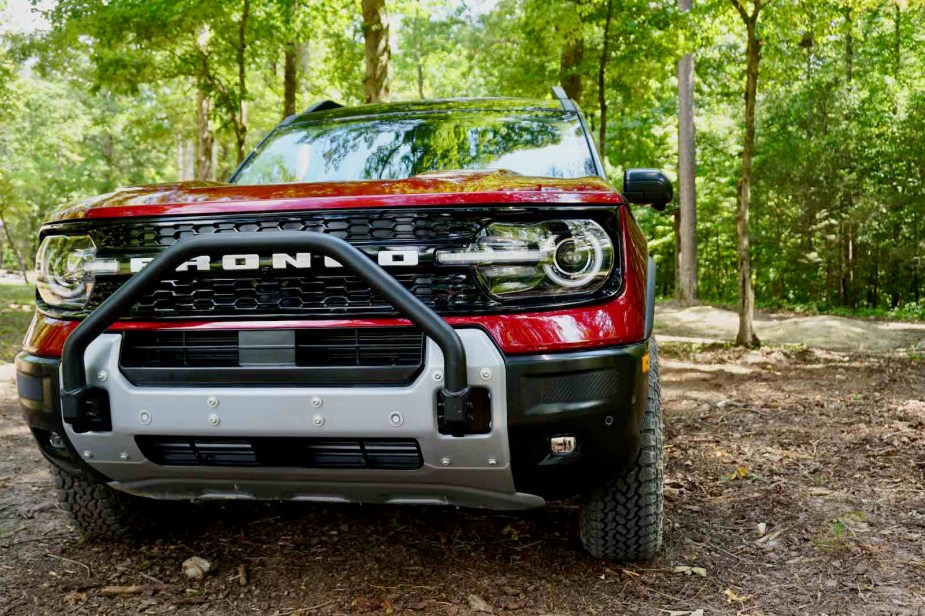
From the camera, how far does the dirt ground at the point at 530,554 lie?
8.20ft

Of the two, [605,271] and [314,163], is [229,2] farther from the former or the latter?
[605,271]

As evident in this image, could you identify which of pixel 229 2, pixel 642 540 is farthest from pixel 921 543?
pixel 229 2

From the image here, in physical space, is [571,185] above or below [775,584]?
above

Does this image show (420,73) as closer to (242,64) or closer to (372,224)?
(242,64)

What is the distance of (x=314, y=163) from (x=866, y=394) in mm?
4737

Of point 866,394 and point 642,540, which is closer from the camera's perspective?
point 642,540

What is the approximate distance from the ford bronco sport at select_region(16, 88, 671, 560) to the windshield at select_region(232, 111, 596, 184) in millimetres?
849

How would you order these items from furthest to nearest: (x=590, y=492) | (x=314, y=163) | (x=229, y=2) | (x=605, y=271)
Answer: (x=229, y=2)
(x=314, y=163)
(x=590, y=492)
(x=605, y=271)

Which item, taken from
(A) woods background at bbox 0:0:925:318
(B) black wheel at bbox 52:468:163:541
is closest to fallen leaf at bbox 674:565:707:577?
(B) black wheel at bbox 52:468:163:541

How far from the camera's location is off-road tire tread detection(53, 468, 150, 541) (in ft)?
9.55

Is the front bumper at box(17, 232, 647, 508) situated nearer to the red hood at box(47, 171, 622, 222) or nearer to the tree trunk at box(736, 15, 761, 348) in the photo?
the red hood at box(47, 171, 622, 222)

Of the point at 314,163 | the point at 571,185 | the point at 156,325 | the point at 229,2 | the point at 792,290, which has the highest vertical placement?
the point at 229,2

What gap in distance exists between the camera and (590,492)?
102 inches

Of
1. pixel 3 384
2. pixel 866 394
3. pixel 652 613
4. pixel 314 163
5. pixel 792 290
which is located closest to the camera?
pixel 652 613
